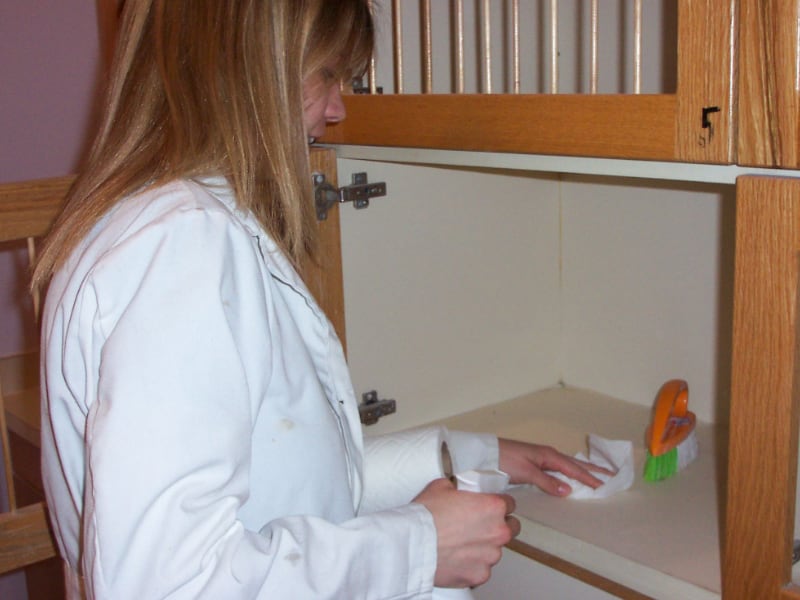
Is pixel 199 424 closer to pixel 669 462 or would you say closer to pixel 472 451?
pixel 472 451

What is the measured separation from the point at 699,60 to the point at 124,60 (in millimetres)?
408

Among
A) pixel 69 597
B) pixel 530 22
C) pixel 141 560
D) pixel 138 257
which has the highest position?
pixel 530 22

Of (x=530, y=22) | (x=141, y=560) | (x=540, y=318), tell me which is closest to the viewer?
(x=141, y=560)

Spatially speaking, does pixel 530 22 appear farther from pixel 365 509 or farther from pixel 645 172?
pixel 365 509

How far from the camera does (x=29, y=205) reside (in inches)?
37.2

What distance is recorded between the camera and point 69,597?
0.76 metres

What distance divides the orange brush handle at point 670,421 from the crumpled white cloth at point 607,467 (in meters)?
0.03

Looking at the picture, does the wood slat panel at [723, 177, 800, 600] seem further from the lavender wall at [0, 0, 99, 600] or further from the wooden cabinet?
the lavender wall at [0, 0, 99, 600]

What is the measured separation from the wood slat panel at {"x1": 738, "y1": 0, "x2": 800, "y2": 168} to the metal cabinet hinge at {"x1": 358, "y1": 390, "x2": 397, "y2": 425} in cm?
61

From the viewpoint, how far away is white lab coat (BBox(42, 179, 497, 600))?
0.53 meters

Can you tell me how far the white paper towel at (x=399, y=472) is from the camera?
853 mm

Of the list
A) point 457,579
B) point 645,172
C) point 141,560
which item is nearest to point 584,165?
point 645,172

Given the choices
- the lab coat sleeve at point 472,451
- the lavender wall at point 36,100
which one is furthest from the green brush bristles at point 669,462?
the lavender wall at point 36,100

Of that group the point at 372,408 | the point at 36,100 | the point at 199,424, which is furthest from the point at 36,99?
the point at 199,424
